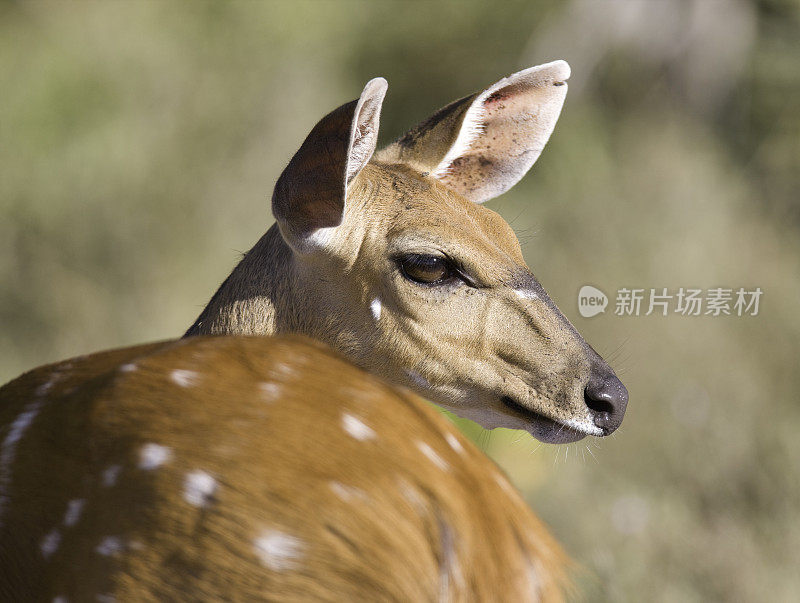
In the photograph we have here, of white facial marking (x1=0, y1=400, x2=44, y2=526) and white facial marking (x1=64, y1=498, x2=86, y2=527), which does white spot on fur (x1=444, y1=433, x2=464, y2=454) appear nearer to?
white facial marking (x1=64, y1=498, x2=86, y2=527)

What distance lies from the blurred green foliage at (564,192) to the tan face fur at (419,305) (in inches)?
71.4

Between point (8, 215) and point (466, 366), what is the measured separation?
5894 mm

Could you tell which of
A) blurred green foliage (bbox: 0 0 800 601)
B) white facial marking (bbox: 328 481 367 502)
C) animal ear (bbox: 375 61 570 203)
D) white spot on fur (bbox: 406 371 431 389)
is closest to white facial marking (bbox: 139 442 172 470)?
white facial marking (bbox: 328 481 367 502)

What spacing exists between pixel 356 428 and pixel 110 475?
1.29 feet

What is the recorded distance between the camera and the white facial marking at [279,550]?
4.71 ft

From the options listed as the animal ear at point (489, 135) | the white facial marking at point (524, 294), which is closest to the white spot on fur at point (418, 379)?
the white facial marking at point (524, 294)

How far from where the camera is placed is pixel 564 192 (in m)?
8.24

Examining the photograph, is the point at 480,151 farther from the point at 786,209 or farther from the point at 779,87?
the point at 779,87

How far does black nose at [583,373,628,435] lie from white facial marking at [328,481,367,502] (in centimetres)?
137

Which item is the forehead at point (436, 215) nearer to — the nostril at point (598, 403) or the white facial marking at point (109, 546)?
the nostril at point (598, 403)

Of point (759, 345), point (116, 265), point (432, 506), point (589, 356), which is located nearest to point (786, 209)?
point (759, 345)

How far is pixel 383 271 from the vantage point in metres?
2.75

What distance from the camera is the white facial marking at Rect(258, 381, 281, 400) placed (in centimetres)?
163

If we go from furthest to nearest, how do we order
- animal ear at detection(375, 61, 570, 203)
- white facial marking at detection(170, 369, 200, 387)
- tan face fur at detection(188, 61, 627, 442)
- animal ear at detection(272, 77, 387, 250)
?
animal ear at detection(375, 61, 570, 203) → tan face fur at detection(188, 61, 627, 442) → animal ear at detection(272, 77, 387, 250) → white facial marking at detection(170, 369, 200, 387)
